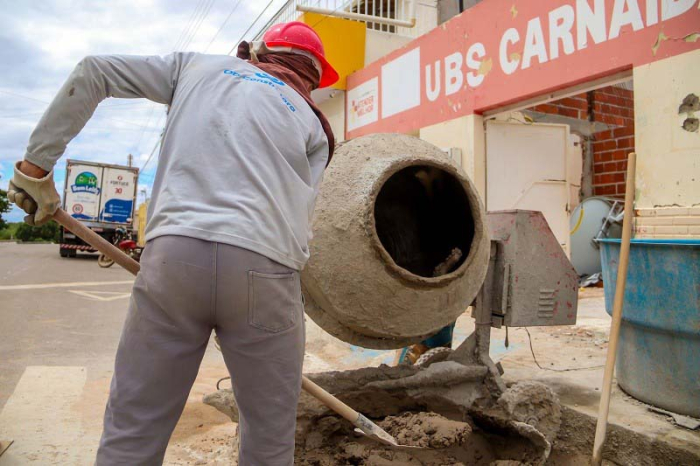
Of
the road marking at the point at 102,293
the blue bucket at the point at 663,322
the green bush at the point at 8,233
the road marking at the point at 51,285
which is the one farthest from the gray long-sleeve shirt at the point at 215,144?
the green bush at the point at 8,233

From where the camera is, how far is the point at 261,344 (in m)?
1.54

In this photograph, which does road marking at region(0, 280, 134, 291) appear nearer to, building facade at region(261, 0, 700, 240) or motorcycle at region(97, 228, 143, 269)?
motorcycle at region(97, 228, 143, 269)

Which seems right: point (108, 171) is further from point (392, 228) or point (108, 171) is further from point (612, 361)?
point (612, 361)

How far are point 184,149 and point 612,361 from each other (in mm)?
2080

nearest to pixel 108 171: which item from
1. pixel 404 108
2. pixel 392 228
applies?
pixel 404 108

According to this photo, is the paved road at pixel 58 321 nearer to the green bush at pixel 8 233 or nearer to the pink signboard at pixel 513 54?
the pink signboard at pixel 513 54

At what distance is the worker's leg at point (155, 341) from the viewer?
1460 mm

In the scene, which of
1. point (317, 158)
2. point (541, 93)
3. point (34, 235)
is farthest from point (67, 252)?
point (34, 235)

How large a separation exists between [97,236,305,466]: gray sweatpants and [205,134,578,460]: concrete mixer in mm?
864

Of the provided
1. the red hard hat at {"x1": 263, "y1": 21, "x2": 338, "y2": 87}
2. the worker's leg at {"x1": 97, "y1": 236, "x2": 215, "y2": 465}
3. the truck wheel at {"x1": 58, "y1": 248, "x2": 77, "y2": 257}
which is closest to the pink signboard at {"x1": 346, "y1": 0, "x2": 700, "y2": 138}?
the red hard hat at {"x1": 263, "y1": 21, "x2": 338, "y2": 87}

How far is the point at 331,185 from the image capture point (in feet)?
8.44

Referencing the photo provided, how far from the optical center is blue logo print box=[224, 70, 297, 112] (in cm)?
167

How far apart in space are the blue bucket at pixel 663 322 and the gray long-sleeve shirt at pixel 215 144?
2048 millimetres

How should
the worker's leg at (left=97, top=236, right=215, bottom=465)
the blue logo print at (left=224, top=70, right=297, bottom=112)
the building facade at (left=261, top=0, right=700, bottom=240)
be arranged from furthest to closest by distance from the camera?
the building facade at (left=261, top=0, right=700, bottom=240), the blue logo print at (left=224, top=70, right=297, bottom=112), the worker's leg at (left=97, top=236, right=215, bottom=465)
